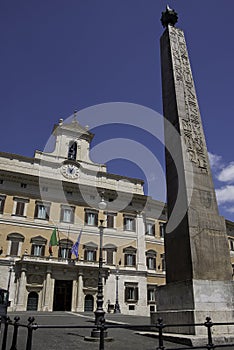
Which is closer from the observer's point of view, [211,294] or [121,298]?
[211,294]

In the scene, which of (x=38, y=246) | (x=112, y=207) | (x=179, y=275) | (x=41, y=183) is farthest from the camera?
(x=112, y=207)

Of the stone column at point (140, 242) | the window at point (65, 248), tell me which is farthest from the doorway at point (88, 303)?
the stone column at point (140, 242)

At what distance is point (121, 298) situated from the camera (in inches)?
1093

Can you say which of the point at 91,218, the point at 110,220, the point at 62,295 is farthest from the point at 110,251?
the point at 62,295

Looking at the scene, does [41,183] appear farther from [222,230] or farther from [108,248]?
[222,230]

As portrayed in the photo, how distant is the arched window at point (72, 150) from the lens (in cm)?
3203

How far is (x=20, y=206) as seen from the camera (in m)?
27.6

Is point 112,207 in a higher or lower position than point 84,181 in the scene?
lower

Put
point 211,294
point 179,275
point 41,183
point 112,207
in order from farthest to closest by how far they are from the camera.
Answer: point 112,207 < point 41,183 < point 179,275 < point 211,294

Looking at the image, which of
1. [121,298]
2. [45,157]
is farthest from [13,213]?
[121,298]

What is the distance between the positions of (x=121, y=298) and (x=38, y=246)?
28.7ft

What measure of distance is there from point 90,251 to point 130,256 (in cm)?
409

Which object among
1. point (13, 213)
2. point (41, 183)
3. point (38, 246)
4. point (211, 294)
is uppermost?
point (41, 183)

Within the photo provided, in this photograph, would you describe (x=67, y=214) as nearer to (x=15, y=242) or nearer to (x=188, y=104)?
(x=15, y=242)
